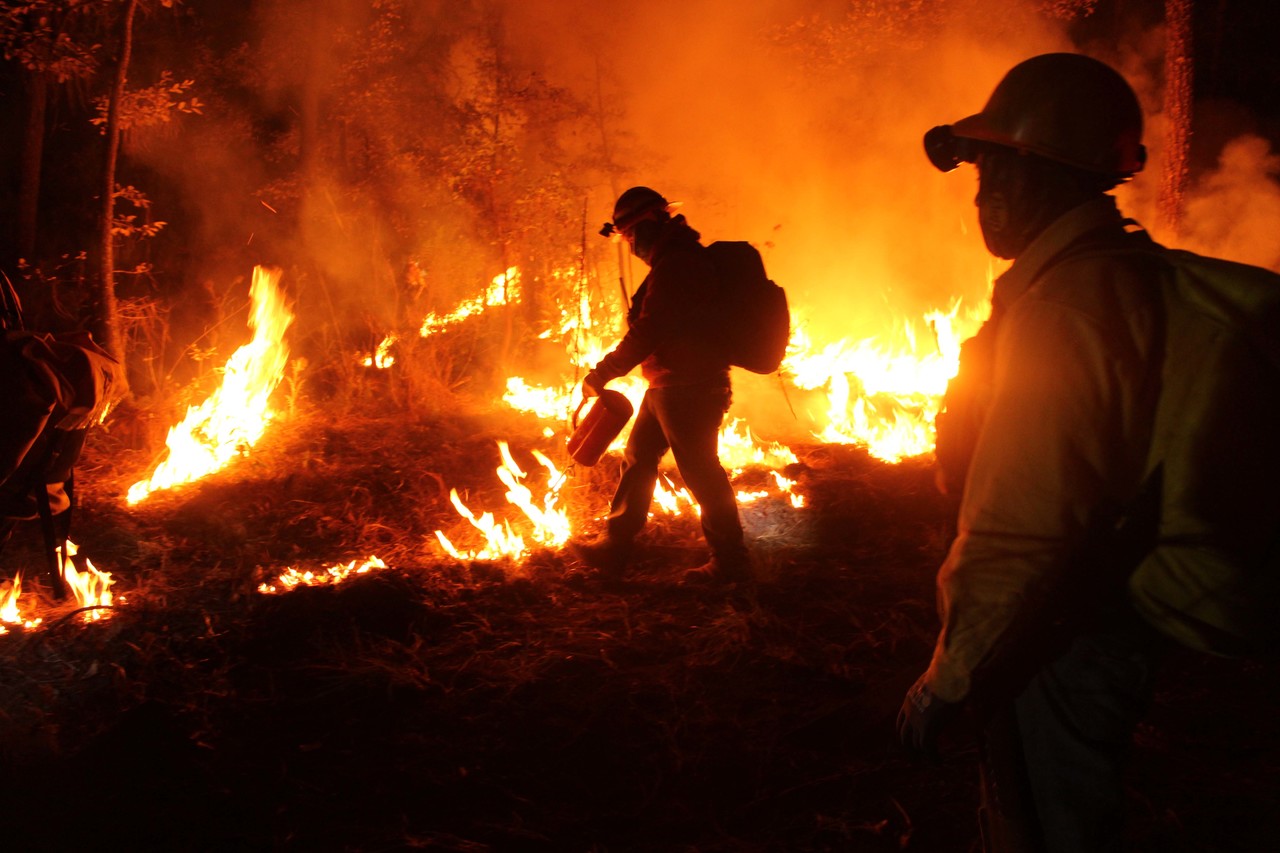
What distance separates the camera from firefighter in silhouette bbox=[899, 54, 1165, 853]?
1589mm

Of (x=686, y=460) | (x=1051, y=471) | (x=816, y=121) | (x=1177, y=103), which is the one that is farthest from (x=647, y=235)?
(x=816, y=121)

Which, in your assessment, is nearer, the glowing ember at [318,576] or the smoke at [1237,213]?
the glowing ember at [318,576]

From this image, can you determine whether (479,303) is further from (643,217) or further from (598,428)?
(643,217)

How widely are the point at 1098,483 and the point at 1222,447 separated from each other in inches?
8.7

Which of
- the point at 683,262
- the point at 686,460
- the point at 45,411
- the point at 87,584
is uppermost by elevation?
the point at 683,262

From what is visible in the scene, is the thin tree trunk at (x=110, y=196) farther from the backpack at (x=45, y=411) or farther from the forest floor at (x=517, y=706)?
the backpack at (x=45, y=411)

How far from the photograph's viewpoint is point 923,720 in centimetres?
180

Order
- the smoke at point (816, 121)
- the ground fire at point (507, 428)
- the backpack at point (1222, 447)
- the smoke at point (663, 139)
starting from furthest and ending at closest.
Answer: the smoke at point (816, 121) < the smoke at point (663, 139) < the ground fire at point (507, 428) < the backpack at point (1222, 447)

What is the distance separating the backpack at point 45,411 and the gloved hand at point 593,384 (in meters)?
2.51

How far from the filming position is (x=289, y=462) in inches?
282

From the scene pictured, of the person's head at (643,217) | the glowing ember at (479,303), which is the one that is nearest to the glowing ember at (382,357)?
the glowing ember at (479,303)

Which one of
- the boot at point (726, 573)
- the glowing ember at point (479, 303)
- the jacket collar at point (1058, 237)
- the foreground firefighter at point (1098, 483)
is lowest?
A: the foreground firefighter at point (1098, 483)

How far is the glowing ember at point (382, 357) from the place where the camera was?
362 inches

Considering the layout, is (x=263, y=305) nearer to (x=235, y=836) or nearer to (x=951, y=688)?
(x=235, y=836)
